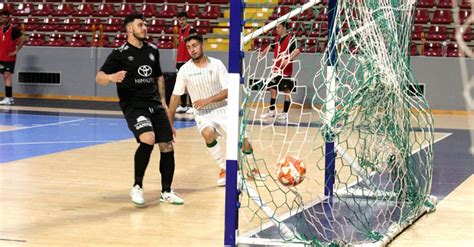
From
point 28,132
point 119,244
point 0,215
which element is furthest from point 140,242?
point 28,132

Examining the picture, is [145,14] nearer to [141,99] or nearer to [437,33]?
[437,33]

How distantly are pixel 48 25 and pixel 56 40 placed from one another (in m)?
1.15

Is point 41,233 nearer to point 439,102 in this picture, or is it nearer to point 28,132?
point 28,132

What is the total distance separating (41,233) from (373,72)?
3.13 metres

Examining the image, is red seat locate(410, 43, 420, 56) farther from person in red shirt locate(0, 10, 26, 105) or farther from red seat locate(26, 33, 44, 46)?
red seat locate(26, 33, 44, 46)

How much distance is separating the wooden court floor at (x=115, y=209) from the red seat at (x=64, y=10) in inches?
563

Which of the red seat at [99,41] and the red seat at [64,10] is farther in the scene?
the red seat at [64,10]

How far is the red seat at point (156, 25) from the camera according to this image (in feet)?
80.1

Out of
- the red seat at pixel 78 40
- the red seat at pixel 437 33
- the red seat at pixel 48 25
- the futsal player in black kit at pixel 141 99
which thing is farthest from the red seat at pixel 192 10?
the futsal player in black kit at pixel 141 99

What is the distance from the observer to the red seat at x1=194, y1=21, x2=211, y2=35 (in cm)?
2399

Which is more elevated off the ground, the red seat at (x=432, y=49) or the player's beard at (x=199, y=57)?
the player's beard at (x=199, y=57)

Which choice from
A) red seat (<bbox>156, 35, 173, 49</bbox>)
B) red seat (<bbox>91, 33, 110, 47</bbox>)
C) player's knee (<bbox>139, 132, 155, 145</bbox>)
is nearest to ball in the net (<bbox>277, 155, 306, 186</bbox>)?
player's knee (<bbox>139, 132, 155, 145</bbox>)

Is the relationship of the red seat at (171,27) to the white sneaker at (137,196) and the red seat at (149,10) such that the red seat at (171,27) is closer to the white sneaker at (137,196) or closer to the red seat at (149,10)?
the red seat at (149,10)

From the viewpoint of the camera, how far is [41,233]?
7055 mm
